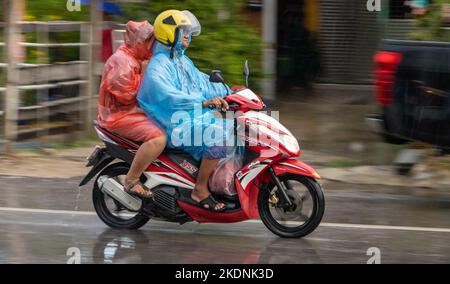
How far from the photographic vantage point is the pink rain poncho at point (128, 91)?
6.73 metres

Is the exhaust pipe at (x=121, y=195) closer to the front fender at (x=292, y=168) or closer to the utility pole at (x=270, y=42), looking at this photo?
the front fender at (x=292, y=168)

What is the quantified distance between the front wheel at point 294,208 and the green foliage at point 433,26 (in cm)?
382

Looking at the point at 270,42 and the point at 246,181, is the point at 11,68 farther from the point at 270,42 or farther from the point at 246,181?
the point at 270,42

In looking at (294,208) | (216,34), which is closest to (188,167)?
(294,208)

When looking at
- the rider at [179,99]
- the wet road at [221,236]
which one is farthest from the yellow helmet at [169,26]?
the wet road at [221,236]

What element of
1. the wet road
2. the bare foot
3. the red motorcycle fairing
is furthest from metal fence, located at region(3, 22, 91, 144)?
the red motorcycle fairing

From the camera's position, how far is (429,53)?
8.38 m

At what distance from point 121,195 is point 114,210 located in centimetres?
27

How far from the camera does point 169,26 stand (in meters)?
6.66

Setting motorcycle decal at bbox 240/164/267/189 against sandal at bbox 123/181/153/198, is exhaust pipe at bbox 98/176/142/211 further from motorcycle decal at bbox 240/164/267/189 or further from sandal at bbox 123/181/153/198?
motorcycle decal at bbox 240/164/267/189

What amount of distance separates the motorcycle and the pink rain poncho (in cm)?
12

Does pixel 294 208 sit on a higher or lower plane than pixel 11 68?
lower

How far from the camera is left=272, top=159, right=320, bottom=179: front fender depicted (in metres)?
6.51
